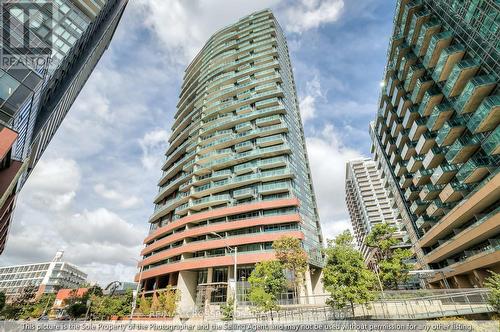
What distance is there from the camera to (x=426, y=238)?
47625 millimetres

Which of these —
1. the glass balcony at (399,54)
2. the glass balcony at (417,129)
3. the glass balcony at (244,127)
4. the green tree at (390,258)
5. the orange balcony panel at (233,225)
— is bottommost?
the green tree at (390,258)

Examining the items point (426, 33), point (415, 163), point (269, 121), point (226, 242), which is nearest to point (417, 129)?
point (415, 163)

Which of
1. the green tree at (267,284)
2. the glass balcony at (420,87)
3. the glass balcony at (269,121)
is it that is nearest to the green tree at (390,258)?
the green tree at (267,284)

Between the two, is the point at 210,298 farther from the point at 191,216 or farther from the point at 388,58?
the point at 388,58

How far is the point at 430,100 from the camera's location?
1479 inches

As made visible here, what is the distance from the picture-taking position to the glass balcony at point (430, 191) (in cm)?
4209

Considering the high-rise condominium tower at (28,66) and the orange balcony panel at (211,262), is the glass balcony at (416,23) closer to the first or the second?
the orange balcony panel at (211,262)

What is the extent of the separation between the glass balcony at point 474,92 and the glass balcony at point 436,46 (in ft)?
23.3

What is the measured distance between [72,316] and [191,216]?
32499 millimetres

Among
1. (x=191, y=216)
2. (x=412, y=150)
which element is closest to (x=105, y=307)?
(x=191, y=216)

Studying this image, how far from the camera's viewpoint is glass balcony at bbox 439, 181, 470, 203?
115ft

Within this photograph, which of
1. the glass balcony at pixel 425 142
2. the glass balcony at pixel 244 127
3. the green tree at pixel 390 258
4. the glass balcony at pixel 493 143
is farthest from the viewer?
the glass balcony at pixel 244 127

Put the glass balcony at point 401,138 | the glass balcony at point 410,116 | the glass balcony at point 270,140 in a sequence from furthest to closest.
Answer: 1. the glass balcony at point 270,140
2. the glass balcony at point 401,138
3. the glass balcony at point 410,116

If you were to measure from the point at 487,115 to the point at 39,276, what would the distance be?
583 feet
